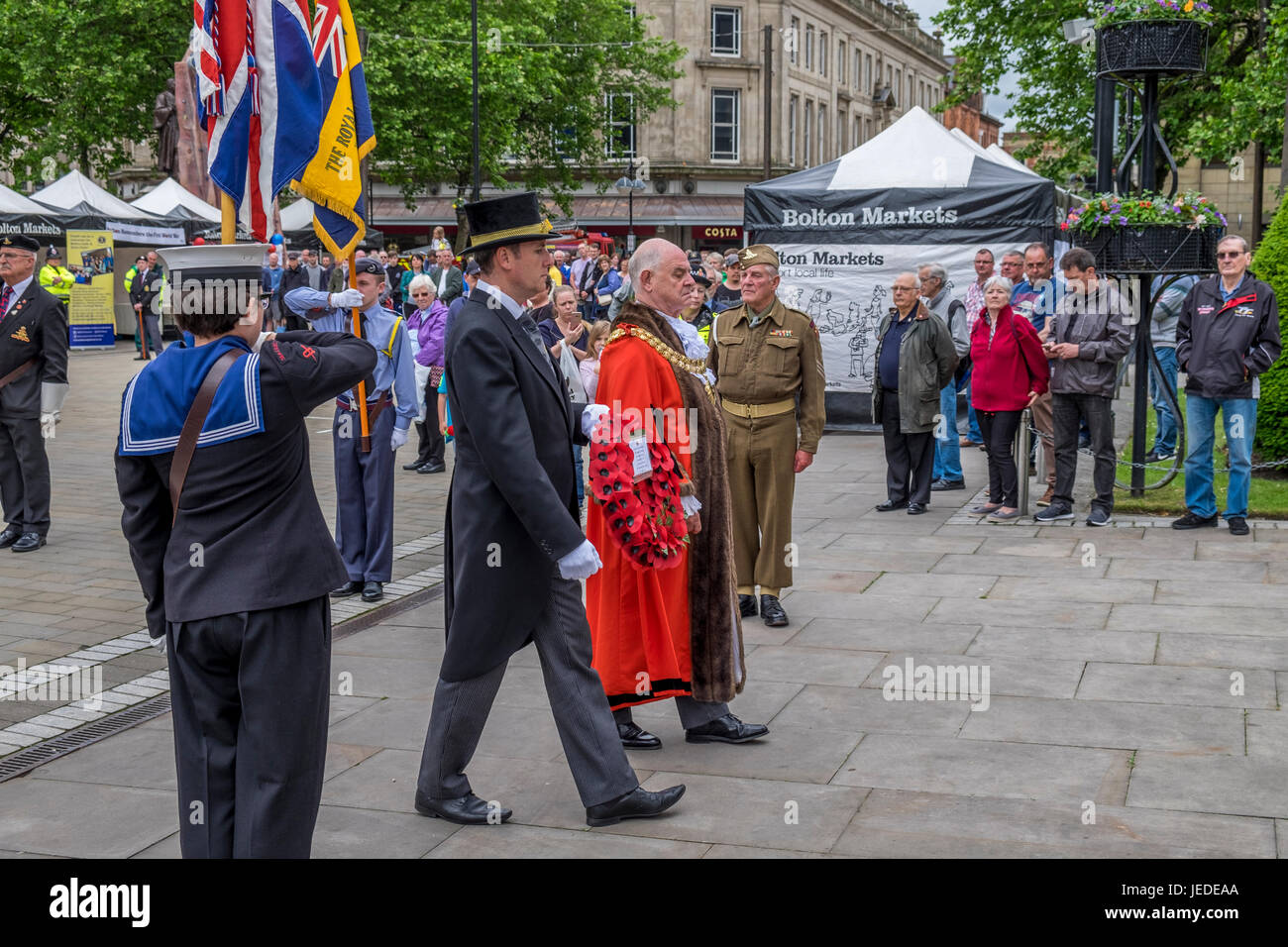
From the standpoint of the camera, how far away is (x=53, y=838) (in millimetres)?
4609

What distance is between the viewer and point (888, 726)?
18.6ft

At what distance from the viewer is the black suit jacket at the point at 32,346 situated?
9469 mm

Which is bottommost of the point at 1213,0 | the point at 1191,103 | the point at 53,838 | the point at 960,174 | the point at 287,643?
the point at 53,838

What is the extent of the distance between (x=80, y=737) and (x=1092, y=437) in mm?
7240

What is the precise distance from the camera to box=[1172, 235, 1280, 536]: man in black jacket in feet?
30.4

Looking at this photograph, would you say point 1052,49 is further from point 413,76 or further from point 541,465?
point 541,465

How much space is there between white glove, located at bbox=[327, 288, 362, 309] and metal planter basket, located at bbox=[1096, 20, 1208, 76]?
6.36 m

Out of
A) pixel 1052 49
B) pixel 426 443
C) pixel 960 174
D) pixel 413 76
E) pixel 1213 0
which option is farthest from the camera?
pixel 413 76

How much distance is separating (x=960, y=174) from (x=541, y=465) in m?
12.0

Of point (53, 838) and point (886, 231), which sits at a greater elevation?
point (886, 231)

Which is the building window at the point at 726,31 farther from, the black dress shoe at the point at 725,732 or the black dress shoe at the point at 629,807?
the black dress shoe at the point at 629,807

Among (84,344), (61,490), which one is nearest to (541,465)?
(61,490)

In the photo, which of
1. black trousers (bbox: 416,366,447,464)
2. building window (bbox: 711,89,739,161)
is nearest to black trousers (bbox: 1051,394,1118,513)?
black trousers (bbox: 416,366,447,464)

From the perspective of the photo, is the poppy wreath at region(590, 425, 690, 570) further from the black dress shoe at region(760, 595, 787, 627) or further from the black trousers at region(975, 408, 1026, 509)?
the black trousers at region(975, 408, 1026, 509)
